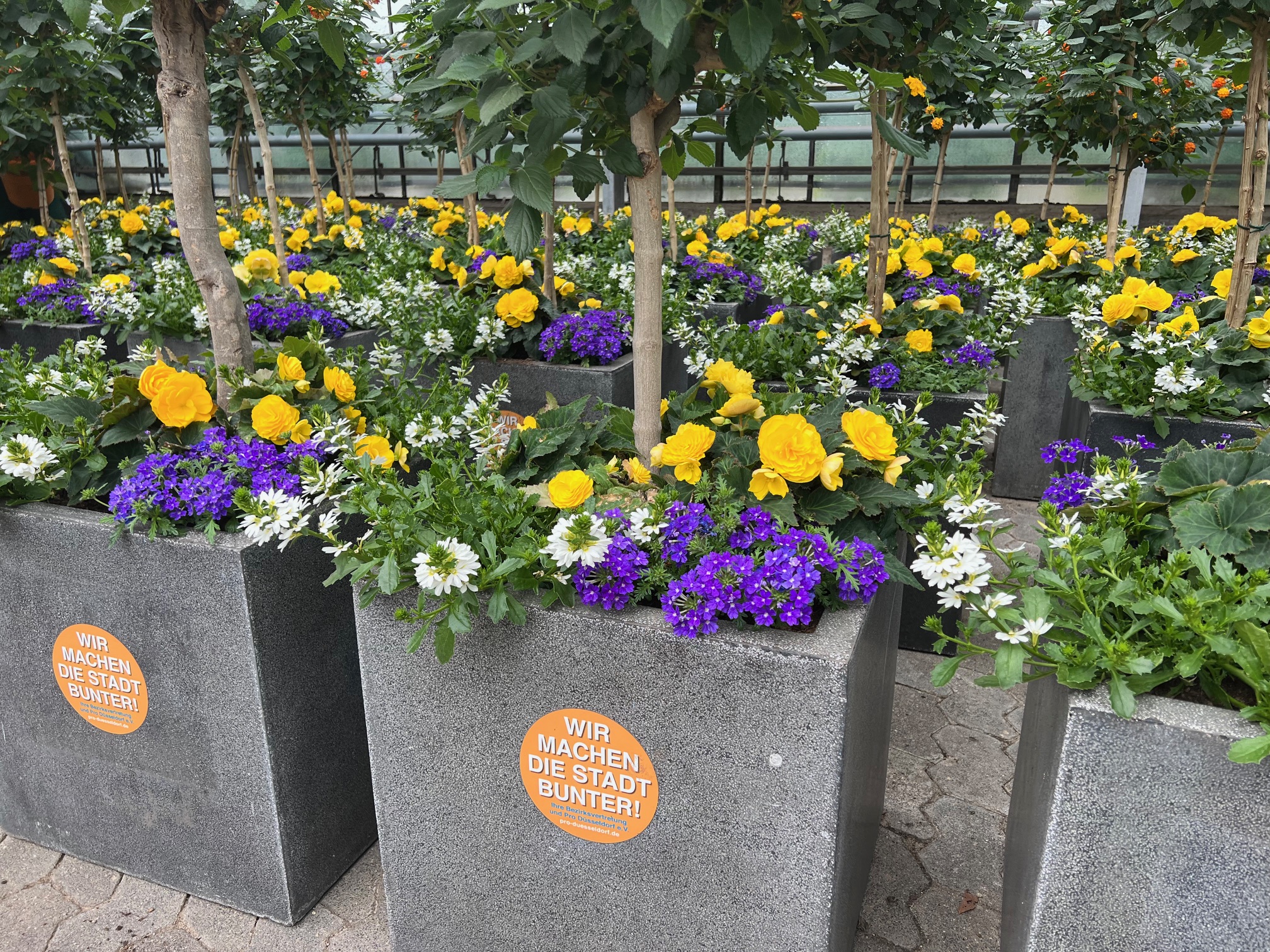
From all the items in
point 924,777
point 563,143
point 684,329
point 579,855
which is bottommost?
point 924,777

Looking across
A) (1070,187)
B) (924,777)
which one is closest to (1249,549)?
(924,777)

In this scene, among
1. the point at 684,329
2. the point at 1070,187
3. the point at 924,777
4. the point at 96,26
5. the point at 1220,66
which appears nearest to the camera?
the point at 924,777

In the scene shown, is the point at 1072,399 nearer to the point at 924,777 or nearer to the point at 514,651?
the point at 924,777

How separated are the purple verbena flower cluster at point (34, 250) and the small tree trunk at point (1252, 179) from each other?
6084 mm

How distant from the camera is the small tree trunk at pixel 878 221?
9.29 feet

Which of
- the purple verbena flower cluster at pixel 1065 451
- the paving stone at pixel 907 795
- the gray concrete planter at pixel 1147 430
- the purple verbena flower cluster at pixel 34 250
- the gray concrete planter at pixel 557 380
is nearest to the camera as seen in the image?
the purple verbena flower cluster at pixel 1065 451

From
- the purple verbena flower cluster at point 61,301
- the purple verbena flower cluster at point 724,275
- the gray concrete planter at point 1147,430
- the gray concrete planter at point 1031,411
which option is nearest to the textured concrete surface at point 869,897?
the gray concrete planter at point 1147,430

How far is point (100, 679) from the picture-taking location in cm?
183

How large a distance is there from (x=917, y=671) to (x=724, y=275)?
268 cm

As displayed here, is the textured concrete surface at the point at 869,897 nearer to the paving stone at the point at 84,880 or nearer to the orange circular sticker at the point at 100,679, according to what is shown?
the paving stone at the point at 84,880

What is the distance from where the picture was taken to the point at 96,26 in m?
3.73

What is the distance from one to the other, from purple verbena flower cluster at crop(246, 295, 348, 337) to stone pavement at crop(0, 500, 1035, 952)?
5.81 ft

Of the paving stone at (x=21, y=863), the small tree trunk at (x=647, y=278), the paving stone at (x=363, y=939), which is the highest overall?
the small tree trunk at (x=647, y=278)

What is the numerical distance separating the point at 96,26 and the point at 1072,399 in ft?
13.3
